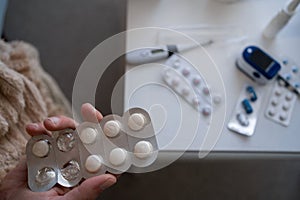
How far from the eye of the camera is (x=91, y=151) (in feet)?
1.63

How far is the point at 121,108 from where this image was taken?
0.61m

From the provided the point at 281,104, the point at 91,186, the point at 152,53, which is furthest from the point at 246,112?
the point at 91,186

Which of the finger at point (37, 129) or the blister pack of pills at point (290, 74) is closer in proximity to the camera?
the finger at point (37, 129)

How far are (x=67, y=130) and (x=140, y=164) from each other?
0.38 ft

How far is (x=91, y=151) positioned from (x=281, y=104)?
1.11 feet

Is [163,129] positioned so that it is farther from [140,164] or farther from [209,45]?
[209,45]

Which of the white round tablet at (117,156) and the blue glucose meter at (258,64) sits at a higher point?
the blue glucose meter at (258,64)

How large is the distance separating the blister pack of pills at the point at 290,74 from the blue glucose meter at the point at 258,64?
0.02 meters

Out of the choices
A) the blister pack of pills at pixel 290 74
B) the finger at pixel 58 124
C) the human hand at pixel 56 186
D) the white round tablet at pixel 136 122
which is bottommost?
the human hand at pixel 56 186

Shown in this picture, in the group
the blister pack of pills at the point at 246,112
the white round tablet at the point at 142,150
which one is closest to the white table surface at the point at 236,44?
the blister pack of pills at the point at 246,112

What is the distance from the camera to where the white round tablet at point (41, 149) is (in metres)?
0.50

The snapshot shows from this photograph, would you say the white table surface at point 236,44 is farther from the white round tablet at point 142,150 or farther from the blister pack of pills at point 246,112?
the white round tablet at point 142,150

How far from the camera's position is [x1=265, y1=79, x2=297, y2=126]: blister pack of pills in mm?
612

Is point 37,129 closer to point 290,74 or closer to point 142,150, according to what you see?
point 142,150
